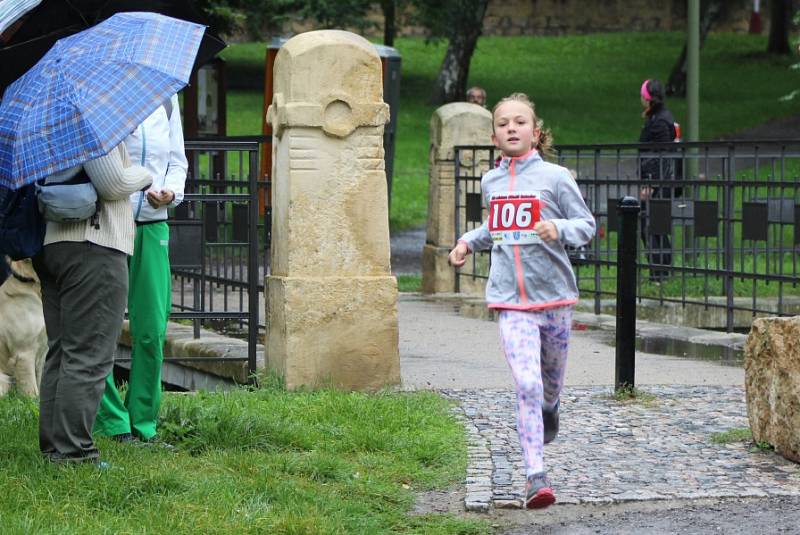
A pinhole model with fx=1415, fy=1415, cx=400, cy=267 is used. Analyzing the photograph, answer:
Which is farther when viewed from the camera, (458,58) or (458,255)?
(458,58)

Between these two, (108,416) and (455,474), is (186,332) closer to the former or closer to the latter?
(108,416)

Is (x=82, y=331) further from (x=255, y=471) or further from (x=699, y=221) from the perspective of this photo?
(x=699, y=221)

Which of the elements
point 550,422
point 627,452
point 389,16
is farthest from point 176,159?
point 389,16

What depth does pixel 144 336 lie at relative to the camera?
Answer: 6.32 metres

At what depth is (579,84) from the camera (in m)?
41.6

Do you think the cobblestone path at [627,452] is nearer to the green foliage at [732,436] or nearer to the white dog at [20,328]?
the green foliage at [732,436]

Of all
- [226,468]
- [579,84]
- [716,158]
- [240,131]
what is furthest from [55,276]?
[579,84]

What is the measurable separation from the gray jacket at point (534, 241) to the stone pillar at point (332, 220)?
2354 millimetres

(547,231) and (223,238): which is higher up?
(547,231)

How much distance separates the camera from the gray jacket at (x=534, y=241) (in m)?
5.55

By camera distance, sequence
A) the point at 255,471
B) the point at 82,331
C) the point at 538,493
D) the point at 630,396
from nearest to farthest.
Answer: the point at 538,493, the point at 82,331, the point at 255,471, the point at 630,396

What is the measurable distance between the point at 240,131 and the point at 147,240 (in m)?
24.8

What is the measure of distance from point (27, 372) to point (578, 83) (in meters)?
35.2

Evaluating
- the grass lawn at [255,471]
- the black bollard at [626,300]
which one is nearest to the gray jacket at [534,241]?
the grass lawn at [255,471]
